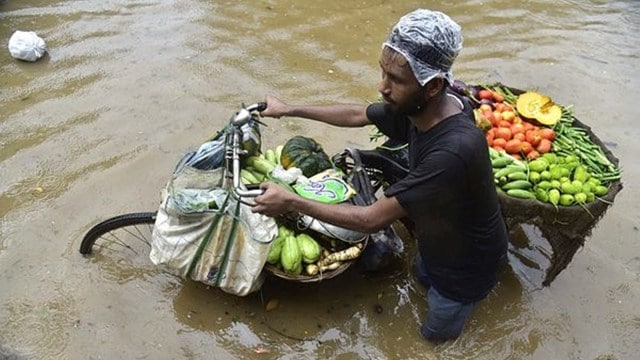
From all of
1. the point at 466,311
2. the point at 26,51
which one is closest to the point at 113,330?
the point at 466,311

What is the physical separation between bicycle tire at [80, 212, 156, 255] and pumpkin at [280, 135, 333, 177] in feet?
3.21

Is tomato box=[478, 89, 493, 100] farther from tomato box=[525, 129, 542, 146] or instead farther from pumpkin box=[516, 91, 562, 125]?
tomato box=[525, 129, 542, 146]

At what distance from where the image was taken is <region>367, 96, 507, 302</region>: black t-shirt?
2.58 metres

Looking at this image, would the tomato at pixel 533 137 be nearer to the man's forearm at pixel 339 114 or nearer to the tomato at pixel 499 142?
the tomato at pixel 499 142

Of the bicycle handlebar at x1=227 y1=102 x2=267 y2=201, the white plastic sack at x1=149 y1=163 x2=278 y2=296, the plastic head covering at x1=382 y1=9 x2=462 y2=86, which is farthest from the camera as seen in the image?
the white plastic sack at x1=149 y1=163 x2=278 y2=296

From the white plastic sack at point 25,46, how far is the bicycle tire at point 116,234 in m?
2.75

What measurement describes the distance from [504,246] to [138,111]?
3820 mm

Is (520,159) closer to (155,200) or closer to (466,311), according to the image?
(466,311)

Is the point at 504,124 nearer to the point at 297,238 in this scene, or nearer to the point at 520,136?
the point at 520,136

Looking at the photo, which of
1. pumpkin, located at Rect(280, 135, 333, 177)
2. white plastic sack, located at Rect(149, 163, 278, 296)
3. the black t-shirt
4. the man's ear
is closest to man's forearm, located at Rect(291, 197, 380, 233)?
the black t-shirt

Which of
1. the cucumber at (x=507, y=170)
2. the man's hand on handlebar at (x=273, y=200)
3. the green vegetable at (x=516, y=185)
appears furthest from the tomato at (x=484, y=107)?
the man's hand on handlebar at (x=273, y=200)

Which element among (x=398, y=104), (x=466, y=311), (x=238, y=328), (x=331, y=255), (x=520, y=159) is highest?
(x=398, y=104)

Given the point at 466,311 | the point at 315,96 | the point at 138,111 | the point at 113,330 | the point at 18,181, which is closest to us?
the point at 466,311

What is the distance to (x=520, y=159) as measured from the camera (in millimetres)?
3869
